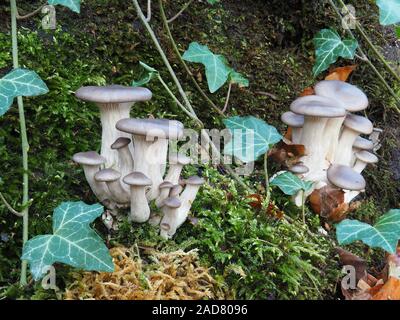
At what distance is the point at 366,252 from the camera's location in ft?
7.48

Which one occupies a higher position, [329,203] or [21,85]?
[21,85]

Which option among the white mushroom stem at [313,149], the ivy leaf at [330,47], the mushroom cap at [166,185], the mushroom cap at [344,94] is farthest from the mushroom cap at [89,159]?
the ivy leaf at [330,47]

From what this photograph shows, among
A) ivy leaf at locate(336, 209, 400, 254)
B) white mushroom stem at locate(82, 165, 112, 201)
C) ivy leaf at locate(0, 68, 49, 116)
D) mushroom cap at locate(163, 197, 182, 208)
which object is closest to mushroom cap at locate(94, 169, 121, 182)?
white mushroom stem at locate(82, 165, 112, 201)

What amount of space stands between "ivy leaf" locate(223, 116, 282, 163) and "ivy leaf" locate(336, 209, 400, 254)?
1.49 ft

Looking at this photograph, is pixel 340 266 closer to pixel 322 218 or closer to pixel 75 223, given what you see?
pixel 322 218

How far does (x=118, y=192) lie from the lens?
181 cm

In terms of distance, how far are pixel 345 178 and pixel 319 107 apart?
13.6 inches

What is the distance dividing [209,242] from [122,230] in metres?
0.33

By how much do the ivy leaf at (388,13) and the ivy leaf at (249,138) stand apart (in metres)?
0.68

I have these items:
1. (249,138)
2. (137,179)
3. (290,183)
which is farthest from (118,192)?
(290,183)

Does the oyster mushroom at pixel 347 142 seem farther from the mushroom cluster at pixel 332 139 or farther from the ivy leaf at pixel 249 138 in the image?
the ivy leaf at pixel 249 138

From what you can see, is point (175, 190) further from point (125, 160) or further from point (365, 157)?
point (365, 157)

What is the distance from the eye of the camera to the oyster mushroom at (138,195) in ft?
5.51
